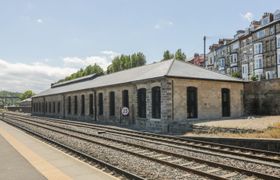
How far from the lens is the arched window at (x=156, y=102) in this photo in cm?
2184

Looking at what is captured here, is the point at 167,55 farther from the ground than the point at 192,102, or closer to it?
farther from the ground

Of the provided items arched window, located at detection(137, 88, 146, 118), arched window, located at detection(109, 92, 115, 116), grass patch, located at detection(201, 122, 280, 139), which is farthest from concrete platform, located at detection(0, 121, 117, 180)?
arched window, located at detection(109, 92, 115, 116)

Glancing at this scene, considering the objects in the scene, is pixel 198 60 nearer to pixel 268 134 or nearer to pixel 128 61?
pixel 128 61

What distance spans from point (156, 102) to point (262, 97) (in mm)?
9216

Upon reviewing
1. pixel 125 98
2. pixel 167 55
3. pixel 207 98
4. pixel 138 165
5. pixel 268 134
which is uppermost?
pixel 167 55

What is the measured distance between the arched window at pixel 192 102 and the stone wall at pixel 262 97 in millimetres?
5940

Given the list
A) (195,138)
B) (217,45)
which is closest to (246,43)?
(217,45)

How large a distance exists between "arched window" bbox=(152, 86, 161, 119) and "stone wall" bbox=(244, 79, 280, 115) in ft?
27.3

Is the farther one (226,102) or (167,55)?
(167,55)

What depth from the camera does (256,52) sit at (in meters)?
53.3

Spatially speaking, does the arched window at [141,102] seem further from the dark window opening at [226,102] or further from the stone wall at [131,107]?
the dark window opening at [226,102]

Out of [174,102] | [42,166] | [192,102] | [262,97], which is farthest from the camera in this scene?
[262,97]

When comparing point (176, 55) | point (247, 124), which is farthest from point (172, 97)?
point (176, 55)

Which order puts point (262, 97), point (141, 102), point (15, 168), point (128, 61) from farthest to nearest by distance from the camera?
1. point (128, 61)
2. point (262, 97)
3. point (141, 102)
4. point (15, 168)
